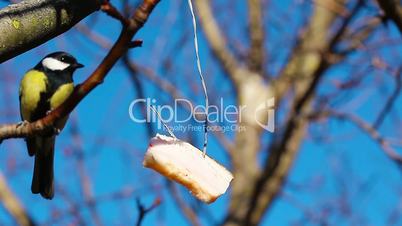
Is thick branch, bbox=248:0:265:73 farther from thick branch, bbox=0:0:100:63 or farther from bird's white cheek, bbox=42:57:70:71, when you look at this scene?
thick branch, bbox=0:0:100:63

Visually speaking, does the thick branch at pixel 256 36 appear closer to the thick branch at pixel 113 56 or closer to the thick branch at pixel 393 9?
the thick branch at pixel 393 9

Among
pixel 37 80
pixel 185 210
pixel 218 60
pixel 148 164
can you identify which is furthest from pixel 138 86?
pixel 148 164

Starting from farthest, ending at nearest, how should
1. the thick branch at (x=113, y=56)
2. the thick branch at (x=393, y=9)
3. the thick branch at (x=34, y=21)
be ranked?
the thick branch at (x=393, y=9), the thick branch at (x=34, y=21), the thick branch at (x=113, y=56)

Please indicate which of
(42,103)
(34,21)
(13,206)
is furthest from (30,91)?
(13,206)

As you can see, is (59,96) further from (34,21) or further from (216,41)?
(216,41)

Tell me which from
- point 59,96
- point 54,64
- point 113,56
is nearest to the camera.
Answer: point 113,56

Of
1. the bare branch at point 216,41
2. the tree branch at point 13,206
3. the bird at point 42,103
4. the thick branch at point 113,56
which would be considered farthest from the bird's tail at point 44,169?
the bare branch at point 216,41

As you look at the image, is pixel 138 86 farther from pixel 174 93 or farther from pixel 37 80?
pixel 37 80

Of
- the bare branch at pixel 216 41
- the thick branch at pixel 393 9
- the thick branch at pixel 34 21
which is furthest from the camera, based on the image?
the bare branch at pixel 216 41
